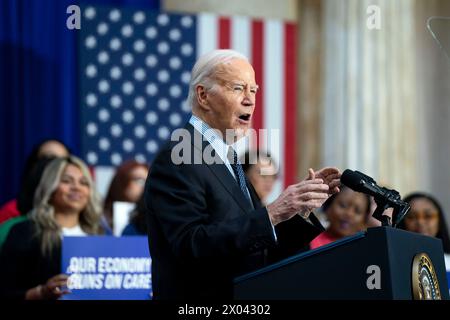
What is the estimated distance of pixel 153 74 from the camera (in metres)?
8.42

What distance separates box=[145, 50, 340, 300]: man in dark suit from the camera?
2805 millimetres

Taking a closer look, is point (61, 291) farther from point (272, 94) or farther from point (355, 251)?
point (272, 94)

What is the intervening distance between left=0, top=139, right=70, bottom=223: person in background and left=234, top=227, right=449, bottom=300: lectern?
2690 mm

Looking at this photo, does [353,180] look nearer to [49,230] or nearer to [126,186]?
[49,230]

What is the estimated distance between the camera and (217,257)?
2.83 m

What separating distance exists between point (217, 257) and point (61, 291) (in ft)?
6.15

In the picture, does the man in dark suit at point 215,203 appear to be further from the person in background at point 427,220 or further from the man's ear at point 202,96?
the person in background at point 427,220

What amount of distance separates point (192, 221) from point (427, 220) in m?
3.55

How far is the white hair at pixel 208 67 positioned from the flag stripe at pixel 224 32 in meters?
5.33

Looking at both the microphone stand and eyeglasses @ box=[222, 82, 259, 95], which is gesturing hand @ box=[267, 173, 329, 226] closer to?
the microphone stand

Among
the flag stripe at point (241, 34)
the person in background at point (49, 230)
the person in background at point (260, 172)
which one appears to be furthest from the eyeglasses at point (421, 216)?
the flag stripe at point (241, 34)

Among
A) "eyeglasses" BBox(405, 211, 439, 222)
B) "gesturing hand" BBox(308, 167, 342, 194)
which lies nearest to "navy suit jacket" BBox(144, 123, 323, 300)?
"gesturing hand" BBox(308, 167, 342, 194)

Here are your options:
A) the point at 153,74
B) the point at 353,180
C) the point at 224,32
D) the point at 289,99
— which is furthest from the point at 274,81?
the point at 353,180

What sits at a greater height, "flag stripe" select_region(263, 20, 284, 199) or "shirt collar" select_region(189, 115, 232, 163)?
"flag stripe" select_region(263, 20, 284, 199)
